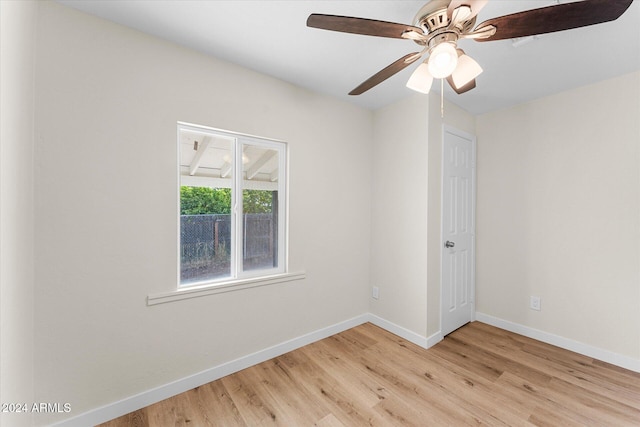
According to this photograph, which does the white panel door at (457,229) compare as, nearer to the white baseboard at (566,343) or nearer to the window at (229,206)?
the white baseboard at (566,343)

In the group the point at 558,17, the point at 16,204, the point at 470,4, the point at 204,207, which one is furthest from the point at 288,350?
the point at 558,17

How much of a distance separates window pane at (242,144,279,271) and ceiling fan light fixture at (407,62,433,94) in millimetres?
1312

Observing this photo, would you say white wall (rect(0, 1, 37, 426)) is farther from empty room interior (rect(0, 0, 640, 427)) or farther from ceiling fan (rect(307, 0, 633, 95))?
ceiling fan (rect(307, 0, 633, 95))

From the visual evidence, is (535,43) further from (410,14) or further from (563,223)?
(563,223)

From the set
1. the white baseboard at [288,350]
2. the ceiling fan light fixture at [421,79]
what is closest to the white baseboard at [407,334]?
the white baseboard at [288,350]

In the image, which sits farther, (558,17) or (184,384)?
(184,384)

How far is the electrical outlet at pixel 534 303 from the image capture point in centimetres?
261

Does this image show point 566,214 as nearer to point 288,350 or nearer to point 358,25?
point 358,25

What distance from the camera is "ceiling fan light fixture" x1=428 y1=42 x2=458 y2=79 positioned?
1.13m

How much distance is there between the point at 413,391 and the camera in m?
1.84

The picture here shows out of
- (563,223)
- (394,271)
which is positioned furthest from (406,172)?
(563,223)

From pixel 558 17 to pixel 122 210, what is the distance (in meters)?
2.38

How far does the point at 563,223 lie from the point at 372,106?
2202 millimetres

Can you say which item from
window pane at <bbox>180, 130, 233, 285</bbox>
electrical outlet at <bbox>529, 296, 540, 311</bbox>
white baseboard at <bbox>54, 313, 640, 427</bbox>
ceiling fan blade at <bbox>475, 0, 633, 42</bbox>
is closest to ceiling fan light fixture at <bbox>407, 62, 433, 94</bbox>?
ceiling fan blade at <bbox>475, 0, 633, 42</bbox>
